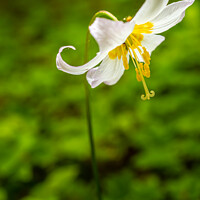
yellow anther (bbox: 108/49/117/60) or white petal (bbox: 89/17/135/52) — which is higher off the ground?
white petal (bbox: 89/17/135/52)

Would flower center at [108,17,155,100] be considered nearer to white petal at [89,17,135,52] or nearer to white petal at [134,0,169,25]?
white petal at [134,0,169,25]

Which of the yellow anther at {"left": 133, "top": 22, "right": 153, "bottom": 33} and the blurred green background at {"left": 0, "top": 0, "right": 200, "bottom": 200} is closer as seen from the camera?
the yellow anther at {"left": 133, "top": 22, "right": 153, "bottom": 33}

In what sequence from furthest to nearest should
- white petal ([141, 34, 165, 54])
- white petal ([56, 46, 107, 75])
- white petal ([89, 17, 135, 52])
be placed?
white petal ([141, 34, 165, 54]) < white petal ([56, 46, 107, 75]) < white petal ([89, 17, 135, 52])

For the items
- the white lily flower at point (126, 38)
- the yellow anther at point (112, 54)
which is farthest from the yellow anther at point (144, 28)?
the yellow anther at point (112, 54)

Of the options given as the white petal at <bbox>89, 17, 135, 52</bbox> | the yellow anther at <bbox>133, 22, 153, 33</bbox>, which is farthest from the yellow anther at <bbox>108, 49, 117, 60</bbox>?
the white petal at <bbox>89, 17, 135, 52</bbox>

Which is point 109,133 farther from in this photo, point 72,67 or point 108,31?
point 108,31

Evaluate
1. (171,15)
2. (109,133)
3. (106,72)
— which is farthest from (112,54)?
(109,133)
